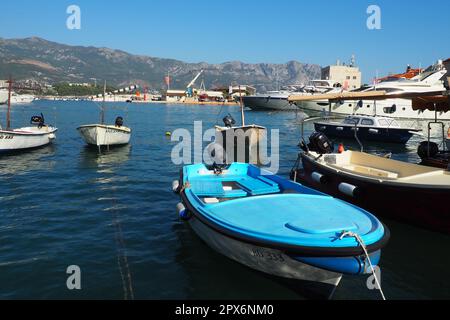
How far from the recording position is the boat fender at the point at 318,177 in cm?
1400

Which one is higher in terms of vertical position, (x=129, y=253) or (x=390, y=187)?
(x=390, y=187)

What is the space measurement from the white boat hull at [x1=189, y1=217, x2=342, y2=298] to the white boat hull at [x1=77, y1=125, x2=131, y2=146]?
1979cm

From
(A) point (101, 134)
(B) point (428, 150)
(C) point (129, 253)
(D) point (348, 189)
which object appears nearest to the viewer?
(C) point (129, 253)

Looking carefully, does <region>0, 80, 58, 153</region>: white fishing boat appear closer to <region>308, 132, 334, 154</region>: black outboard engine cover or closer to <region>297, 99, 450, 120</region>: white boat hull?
<region>308, 132, 334, 154</region>: black outboard engine cover

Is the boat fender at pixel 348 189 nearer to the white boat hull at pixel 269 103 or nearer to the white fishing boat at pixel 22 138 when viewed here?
the white fishing boat at pixel 22 138

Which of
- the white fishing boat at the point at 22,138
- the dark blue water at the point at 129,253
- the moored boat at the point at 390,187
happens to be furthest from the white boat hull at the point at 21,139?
the moored boat at the point at 390,187

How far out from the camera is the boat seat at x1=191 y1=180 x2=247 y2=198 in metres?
11.3

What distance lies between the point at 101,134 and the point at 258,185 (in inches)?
675

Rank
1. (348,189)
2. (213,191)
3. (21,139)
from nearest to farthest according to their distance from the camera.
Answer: (213,191)
(348,189)
(21,139)

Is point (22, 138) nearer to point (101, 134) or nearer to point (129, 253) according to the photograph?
point (101, 134)

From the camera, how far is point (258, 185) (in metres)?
12.3

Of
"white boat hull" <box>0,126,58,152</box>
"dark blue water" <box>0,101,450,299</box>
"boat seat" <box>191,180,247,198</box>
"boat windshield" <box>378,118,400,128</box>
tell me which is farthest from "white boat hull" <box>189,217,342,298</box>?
"boat windshield" <box>378,118,400,128</box>

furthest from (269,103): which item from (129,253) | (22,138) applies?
(129,253)
